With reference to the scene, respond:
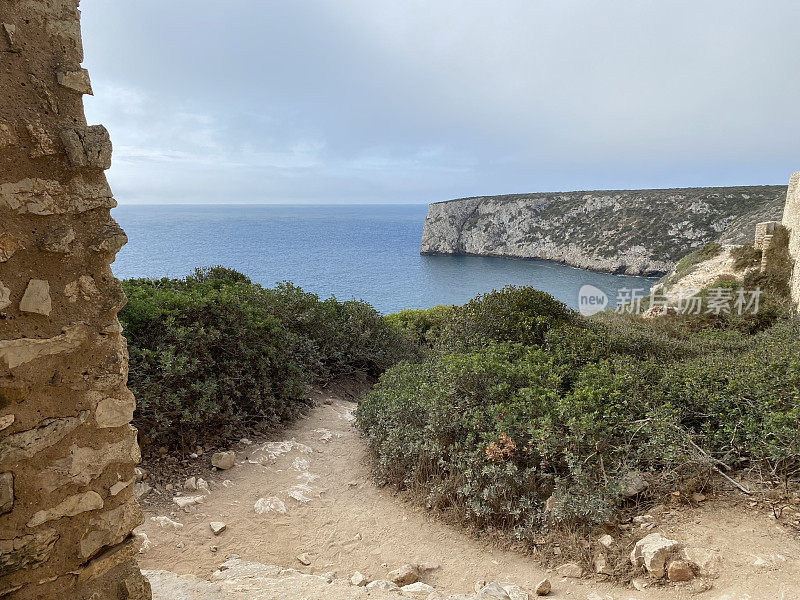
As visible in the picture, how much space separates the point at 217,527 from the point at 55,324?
273cm

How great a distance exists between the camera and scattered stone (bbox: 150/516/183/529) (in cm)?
395

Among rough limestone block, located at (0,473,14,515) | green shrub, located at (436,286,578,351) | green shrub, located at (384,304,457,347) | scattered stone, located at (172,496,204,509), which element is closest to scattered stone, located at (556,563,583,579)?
scattered stone, located at (172,496,204,509)

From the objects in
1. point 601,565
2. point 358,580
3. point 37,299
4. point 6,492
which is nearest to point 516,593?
point 601,565

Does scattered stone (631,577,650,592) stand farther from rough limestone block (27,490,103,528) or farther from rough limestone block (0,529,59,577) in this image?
rough limestone block (0,529,59,577)

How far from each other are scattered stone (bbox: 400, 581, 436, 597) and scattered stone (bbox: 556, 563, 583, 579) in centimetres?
92

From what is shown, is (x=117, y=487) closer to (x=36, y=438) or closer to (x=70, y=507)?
(x=70, y=507)

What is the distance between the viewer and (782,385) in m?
4.41

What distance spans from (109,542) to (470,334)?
5.55 metres

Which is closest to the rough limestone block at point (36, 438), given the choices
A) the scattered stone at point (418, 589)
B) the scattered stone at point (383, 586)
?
the scattered stone at point (383, 586)

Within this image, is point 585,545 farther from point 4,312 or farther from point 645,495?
point 4,312

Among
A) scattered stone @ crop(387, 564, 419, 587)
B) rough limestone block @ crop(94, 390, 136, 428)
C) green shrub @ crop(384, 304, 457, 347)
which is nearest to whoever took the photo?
rough limestone block @ crop(94, 390, 136, 428)

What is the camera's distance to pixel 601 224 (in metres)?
46.4

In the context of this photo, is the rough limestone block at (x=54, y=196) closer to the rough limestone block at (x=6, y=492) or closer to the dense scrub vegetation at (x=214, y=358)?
the rough limestone block at (x=6, y=492)

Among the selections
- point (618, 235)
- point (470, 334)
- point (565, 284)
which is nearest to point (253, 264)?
point (565, 284)
